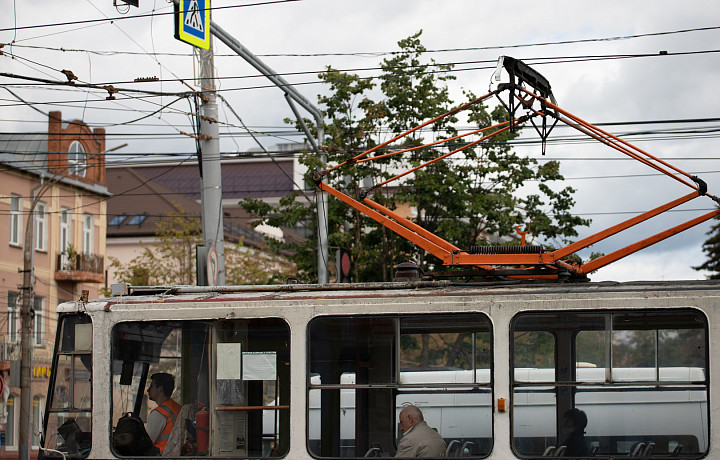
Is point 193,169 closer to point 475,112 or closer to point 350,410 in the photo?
point 475,112

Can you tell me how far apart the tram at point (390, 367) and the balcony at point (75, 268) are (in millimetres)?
31292

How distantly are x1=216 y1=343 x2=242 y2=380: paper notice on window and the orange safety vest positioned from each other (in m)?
0.52

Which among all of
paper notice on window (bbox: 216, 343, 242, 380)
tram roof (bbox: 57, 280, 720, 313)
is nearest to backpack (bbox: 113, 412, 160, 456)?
paper notice on window (bbox: 216, 343, 242, 380)

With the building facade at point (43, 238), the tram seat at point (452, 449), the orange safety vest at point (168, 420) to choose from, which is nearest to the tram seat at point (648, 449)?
the tram seat at point (452, 449)

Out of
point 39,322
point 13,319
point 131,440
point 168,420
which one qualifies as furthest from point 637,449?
point 39,322

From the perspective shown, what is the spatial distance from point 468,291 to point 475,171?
46.4ft

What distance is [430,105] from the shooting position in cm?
2102

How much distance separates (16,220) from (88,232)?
5.30 m

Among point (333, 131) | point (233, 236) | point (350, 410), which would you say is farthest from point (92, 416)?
point (233, 236)

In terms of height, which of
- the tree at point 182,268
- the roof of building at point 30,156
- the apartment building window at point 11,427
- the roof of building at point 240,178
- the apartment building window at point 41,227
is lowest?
the apartment building window at point 11,427

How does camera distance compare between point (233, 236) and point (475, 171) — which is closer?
point (475, 171)

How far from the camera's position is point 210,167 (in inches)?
587

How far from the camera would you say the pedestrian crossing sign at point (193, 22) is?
550 inches

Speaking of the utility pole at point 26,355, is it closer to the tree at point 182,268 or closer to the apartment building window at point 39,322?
the tree at point 182,268
